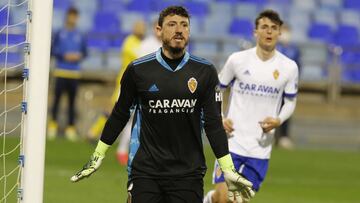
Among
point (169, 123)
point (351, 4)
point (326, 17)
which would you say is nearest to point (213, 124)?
point (169, 123)

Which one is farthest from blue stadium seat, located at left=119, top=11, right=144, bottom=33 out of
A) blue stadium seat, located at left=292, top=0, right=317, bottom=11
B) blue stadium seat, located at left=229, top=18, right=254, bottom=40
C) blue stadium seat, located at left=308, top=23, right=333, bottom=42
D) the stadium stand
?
blue stadium seat, located at left=308, top=23, right=333, bottom=42

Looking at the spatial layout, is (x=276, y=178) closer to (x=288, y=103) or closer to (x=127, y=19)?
(x=288, y=103)

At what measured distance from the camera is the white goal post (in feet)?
24.8

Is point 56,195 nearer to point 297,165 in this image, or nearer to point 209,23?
point 297,165

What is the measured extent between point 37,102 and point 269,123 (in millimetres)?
3132

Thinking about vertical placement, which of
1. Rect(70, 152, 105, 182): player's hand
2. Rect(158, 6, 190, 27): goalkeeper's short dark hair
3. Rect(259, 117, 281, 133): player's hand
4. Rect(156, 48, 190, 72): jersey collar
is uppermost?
Rect(158, 6, 190, 27): goalkeeper's short dark hair

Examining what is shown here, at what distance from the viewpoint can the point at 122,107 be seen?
771 cm

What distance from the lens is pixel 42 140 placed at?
756cm

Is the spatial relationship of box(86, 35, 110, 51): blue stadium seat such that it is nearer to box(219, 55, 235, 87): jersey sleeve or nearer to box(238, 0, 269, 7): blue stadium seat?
box(238, 0, 269, 7): blue stadium seat

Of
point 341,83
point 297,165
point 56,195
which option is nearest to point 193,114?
point 56,195

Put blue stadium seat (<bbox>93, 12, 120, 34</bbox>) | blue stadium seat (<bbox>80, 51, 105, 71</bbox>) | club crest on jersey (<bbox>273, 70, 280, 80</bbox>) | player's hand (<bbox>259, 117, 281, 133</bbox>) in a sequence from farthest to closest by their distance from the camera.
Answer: blue stadium seat (<bbox>93, 12, 120, 34</bbox>)
blue stadium seat (<bbox>80, 51, 105, 71</bbox>)
club crest on jersey (<bbox>273, 70, 280, 80</bbox>)
player's hand (<bbox>259, 117, 281, 133</bbox>)

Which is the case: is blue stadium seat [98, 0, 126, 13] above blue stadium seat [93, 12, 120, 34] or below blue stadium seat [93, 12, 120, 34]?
above

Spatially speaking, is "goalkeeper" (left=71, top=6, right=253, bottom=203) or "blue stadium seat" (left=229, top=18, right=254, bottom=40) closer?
"goalkeeper" (left=71, top=6, right=253, bottom=203)

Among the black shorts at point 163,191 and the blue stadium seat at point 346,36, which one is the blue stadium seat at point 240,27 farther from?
the black shorts at point 163,191
